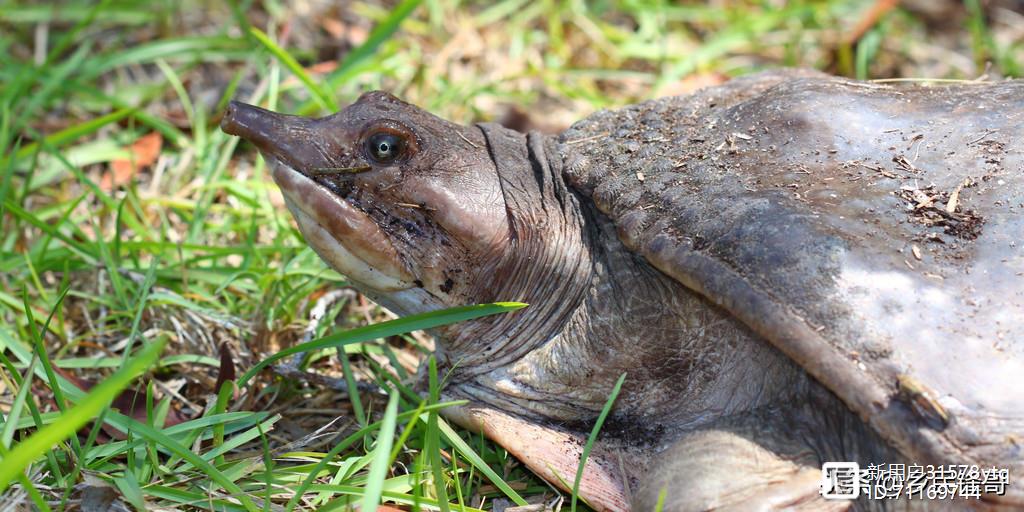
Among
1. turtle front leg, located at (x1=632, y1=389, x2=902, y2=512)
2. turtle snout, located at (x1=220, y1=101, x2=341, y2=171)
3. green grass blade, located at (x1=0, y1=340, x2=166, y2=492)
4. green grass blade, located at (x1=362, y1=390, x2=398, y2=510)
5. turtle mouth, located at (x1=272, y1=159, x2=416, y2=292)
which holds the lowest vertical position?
green grass blade, located at (x1=0, y1=340, x2=166, y2=492)

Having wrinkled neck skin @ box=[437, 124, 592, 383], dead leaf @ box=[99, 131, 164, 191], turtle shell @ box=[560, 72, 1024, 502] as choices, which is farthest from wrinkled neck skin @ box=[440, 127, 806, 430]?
dead leaf @ box=[99, 131, 164, 191]

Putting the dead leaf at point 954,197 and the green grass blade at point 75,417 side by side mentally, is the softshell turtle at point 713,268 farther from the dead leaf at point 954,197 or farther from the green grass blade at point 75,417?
the green grass blade at point 75,417

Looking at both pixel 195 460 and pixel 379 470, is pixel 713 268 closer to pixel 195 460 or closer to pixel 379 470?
pixel 379 470

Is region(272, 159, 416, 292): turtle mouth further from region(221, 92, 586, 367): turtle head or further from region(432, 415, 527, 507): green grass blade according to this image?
region(432, 415, 527, 507): green grass blade

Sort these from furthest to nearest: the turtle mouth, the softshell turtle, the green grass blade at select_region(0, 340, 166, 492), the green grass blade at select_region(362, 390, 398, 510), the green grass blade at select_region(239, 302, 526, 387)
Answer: the turtle mouth, the green grass blade at select_region(239, 302, 526, 387), the softshell turtle, the green grass blade at select_region(362, 390, 398, 510), the green grass blade at select_region(0, 340, 166, 492)

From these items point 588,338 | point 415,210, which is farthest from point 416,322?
point 588,338

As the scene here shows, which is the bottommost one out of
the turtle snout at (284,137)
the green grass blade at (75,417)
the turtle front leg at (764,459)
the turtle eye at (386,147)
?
the green grass blade at (75,417)

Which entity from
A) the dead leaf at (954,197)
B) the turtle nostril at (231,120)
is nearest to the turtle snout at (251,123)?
the turtle nostril at (231,120)
